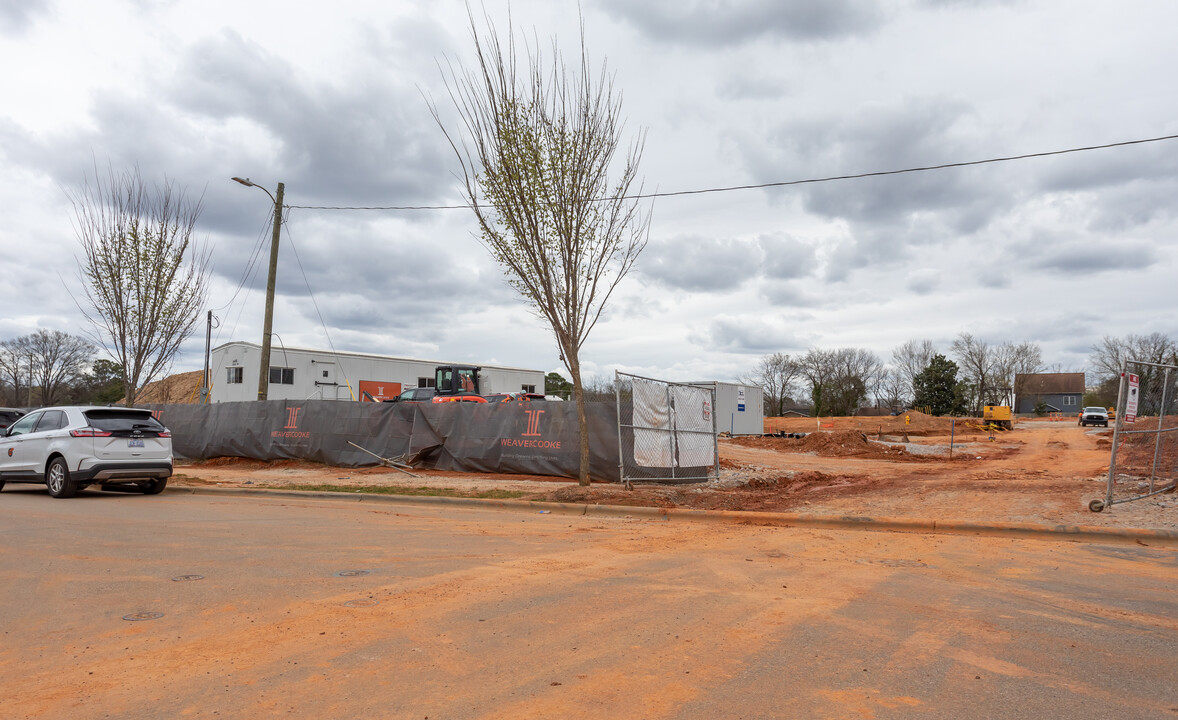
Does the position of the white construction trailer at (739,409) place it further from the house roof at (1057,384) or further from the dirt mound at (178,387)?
the house roof at (1057,384)

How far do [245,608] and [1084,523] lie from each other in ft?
33.2

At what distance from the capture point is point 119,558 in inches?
303

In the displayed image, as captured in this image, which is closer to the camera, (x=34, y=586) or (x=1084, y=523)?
(x=34, y=586)

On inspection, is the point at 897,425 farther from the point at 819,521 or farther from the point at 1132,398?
the point at 819,521

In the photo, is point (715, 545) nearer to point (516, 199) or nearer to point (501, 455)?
point (516, 199)

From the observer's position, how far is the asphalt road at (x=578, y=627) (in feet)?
12.9

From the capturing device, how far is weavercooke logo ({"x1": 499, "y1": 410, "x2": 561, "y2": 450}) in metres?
17.0

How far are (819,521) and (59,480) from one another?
13400 millimetres

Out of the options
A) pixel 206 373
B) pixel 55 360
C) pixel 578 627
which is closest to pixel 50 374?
pixel 55 360

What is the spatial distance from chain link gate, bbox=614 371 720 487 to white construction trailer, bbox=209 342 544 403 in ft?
70.3

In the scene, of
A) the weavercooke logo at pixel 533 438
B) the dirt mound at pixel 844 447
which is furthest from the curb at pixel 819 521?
the dirt mound at pixel 844 447

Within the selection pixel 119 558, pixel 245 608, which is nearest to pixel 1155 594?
pixel 245 608

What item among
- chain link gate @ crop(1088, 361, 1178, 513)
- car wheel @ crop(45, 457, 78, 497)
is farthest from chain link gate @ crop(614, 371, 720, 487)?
car wheel @ crop(45, 457, 78, 497)

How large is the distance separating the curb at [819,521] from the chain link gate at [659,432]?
2169mm
